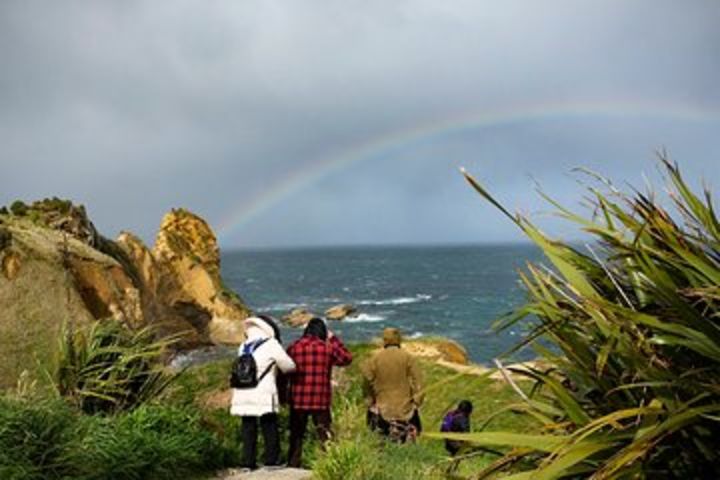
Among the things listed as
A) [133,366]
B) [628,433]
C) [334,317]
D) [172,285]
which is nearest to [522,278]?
[628,433]

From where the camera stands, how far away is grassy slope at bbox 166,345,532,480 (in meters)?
6.78

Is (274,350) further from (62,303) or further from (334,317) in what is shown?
(334,317)

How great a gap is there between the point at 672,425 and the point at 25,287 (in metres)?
11.1

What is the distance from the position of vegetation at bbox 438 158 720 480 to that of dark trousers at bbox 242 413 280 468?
544 centimetres

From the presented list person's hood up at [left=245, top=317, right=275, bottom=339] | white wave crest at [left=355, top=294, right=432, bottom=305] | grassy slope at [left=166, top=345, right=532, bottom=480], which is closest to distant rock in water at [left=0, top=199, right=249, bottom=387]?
grassy slope at [left=166, top=345, right=532, bottom=480]

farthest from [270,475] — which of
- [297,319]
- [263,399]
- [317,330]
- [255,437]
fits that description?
[297,319]

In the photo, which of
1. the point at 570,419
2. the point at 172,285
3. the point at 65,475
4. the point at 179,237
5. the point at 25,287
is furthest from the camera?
the point at 179,237

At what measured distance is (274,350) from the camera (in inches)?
334

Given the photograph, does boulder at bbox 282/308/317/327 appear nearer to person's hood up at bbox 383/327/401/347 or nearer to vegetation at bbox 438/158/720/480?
person's hood up at bbox 383/327/401/347

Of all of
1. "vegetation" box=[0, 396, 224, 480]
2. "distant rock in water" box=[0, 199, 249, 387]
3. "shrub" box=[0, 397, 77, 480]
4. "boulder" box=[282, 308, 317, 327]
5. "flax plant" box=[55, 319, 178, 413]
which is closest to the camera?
"shrub" box=[0, 397, 77, 480]

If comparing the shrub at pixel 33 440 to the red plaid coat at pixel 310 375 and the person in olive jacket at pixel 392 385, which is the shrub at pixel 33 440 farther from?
the person in olive jacket at pixel 392 385

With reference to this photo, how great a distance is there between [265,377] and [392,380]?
2391mm

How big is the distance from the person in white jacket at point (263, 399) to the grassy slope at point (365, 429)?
1.77 ft

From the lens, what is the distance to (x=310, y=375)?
8836 millimetres
